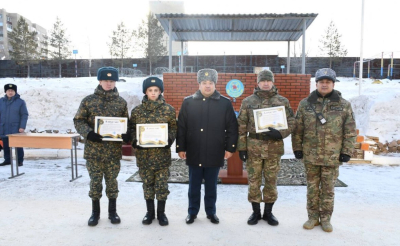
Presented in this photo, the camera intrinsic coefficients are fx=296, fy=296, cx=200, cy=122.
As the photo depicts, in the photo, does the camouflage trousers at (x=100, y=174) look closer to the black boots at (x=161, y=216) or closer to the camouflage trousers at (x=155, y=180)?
the camouflage trousers at (x=155, y=180)

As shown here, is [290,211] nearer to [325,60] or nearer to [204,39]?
[204,39]

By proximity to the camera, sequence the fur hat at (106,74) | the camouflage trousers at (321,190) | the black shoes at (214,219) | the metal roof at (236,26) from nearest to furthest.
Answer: the camouflage trousers at (321,190) → the fur hat at (106,74) → the black shoes at (214,219) → the metal roof at (236,26)

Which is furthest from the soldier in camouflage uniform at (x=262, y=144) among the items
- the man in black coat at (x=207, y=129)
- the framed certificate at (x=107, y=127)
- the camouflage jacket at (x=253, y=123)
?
the framed certificate at (x=107, y=127)

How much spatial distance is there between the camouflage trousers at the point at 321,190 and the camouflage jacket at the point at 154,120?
176 centimetres

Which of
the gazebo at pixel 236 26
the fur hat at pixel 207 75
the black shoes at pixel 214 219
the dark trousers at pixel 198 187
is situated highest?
the gazebo at pixel 236 26

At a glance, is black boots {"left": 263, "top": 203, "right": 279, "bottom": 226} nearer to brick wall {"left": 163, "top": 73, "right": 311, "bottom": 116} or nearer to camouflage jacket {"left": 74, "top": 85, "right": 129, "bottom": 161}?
camouflage jacket {"left": 74, "top": 85, "right": 129, "bottom": 161}

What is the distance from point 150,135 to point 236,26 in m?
6.36

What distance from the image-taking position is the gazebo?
7637mm

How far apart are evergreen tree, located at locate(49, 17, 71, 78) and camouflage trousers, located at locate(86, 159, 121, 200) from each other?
3037 centimetres

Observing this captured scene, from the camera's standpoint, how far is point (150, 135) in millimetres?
3512

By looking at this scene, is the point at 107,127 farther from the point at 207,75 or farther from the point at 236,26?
the point at 236,26

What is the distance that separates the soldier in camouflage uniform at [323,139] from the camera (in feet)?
11.2

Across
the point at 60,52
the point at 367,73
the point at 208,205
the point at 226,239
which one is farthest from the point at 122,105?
the point at 60,52

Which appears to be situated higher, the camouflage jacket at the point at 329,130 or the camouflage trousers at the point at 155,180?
the camouflage jacket at the point at 329,130
